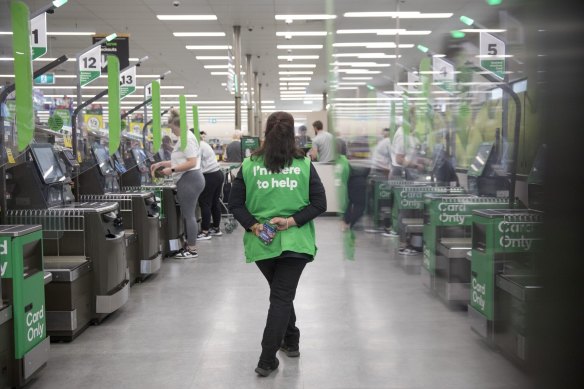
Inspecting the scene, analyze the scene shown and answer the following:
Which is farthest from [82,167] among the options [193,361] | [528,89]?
[528,89]

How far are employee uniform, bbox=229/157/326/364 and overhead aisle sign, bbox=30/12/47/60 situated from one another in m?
3.20

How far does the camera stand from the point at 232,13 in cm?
1106

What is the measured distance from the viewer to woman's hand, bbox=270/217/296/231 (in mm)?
2947

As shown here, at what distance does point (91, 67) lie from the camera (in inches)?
243

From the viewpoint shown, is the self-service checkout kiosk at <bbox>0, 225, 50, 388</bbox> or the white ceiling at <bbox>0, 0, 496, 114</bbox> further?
the self-service checkout kiosk at <bbox>0, 225, 50, 388</bbox>

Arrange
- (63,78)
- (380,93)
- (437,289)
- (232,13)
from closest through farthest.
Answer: (380,93), (437,289), (232,13), (63,78)

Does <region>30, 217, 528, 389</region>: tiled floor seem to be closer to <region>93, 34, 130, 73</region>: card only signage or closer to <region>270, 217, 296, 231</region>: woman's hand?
<region>270, 217, 296, 231</region>: woman's hand

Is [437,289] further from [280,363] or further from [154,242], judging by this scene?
[154,242]

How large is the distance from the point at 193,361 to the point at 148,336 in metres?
0.62

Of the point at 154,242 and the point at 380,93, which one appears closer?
the point at 380,93

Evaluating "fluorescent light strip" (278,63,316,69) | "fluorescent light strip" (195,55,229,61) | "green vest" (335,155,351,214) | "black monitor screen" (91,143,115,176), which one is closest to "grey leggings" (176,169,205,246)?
"black monitor screen" (91,143,115,176)

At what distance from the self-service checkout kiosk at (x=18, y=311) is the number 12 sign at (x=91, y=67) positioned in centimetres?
341

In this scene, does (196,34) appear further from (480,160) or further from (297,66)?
(480,160)

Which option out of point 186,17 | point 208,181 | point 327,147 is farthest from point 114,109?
point 186,17
